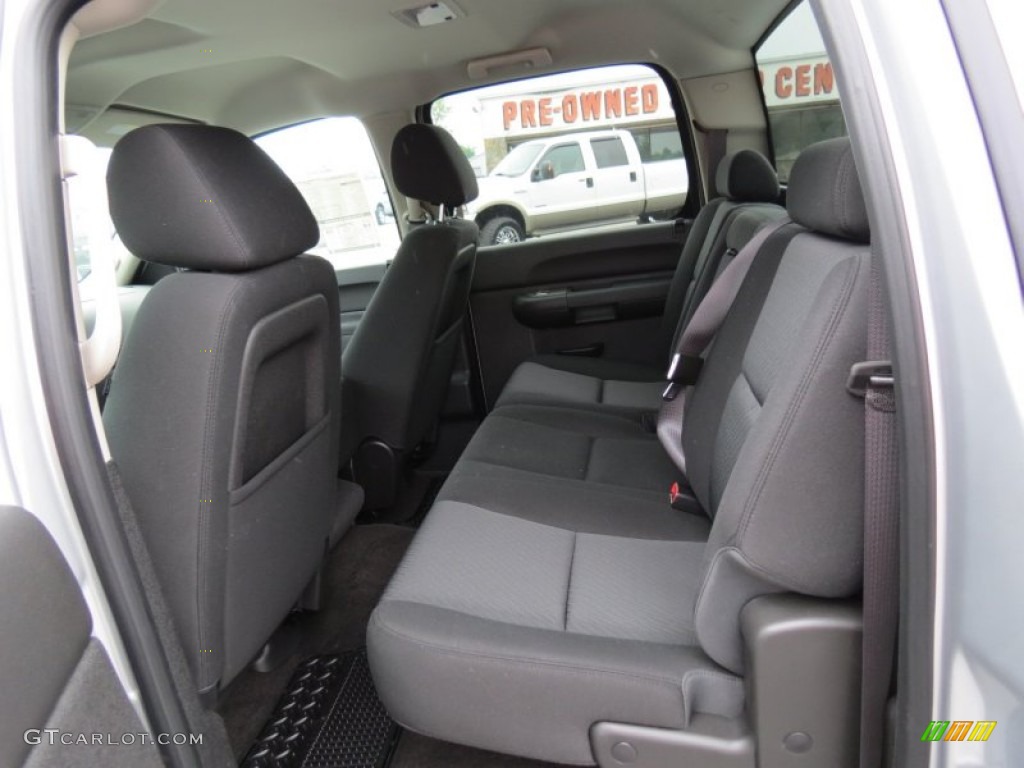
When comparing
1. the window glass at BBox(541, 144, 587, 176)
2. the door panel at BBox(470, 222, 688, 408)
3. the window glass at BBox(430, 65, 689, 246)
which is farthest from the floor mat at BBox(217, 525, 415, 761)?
the window glass at BBox(541, 144, 587, 176)

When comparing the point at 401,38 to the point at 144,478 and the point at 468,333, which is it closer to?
the point at 468,333

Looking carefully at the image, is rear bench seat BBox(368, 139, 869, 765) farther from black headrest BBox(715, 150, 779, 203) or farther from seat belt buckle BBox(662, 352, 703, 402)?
black headrest BBox(715, 150, 779, 203)

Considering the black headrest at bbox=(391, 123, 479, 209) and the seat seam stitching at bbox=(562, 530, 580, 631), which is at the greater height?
the black headrest at bbox=(391, 123, 479, 209)

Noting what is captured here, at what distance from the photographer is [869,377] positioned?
2.89 feet

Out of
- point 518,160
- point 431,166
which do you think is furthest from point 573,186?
point 431,166

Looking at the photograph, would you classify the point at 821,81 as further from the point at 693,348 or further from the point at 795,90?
the point at 693,348

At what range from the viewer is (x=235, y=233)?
1125mm

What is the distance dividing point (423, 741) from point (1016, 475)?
1.14 m

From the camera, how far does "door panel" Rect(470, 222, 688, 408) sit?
3029 millimetres

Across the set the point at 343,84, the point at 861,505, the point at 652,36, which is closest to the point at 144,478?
the point at 861,505

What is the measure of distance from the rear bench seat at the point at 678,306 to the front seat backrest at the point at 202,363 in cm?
117

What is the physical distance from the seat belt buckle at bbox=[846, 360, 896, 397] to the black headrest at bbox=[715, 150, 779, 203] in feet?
4.79

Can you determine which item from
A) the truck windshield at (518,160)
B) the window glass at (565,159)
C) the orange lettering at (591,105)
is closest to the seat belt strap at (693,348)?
the orange lettering at (591,105)

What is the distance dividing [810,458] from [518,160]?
10.4 ft
